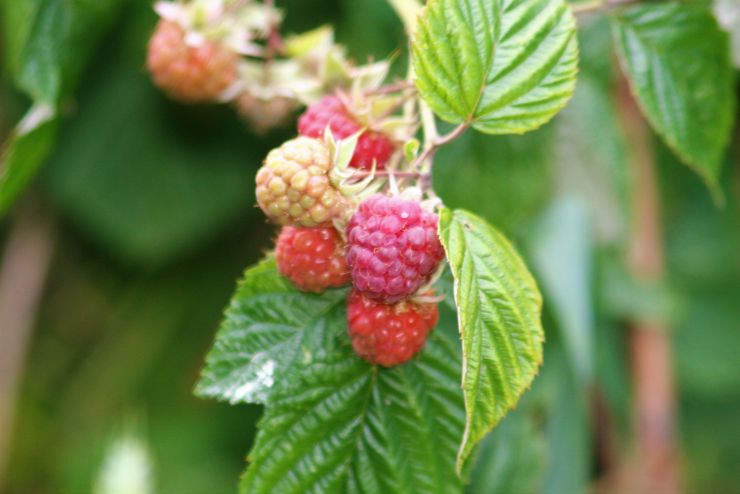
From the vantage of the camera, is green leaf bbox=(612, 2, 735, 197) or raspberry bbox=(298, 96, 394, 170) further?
green leaf bbox=(612, 2, 735, 197)

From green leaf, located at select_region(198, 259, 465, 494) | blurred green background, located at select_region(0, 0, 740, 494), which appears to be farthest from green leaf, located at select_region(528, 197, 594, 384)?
green leaf, located at select_region(198, 259, 465, 494)

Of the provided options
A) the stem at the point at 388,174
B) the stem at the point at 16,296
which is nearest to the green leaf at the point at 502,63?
the stem at the point at 388,174

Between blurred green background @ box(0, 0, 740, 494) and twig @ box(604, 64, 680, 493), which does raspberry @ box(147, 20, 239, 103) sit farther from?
twig @ box(604, 64, 680, 493)

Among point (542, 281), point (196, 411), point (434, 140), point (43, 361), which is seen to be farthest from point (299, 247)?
point (43, 361)

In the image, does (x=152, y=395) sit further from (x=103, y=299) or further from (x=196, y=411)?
(x=103, y=299)

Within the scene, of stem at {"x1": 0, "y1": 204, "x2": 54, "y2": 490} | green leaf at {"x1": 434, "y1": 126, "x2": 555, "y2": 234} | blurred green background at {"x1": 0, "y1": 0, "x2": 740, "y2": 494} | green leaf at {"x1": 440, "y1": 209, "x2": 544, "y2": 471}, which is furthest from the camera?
stem at {"x1": 0, "y1": 204, "x2": 54, "y2": 490}
